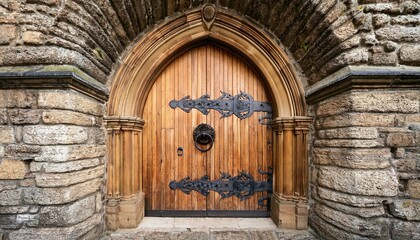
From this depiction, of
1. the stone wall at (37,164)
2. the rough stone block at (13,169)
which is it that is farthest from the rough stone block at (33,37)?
the rough stone block at (13,169)

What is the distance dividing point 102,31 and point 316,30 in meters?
2.32

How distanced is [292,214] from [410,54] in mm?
2102

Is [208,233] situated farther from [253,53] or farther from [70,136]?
[253,53]

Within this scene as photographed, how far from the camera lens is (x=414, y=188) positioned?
76.9 inches

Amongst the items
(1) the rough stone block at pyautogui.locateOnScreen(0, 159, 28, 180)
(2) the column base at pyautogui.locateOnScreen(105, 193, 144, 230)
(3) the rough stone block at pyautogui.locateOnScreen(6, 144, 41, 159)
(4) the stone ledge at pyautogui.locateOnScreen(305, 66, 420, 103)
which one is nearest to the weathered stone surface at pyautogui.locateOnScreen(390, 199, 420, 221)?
(4) the stone ledge at pyautogui.locateOnScreen(305, 66, 420, 103)

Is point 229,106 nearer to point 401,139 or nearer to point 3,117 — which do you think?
point 401,139

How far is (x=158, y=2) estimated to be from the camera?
2.39 meters

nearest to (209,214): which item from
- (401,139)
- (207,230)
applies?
(207,230)

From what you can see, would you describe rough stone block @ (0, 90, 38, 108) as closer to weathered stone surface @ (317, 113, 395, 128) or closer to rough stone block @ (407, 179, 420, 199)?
weathered stone surface @ (317, 113, 395, 128)

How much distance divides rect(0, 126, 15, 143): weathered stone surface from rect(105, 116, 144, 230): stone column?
2.75 feet

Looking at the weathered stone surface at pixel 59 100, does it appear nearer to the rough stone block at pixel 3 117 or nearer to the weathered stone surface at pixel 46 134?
the weathered stone surface at pixel 46 134

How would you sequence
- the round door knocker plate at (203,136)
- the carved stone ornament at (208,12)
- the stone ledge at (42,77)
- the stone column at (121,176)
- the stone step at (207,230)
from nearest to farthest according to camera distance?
the stone ledge at (42,77) → the stone step at (207,230) → the stone column at (121,176) → the carved stone ornament at (208,12) → the round door knocker plate at (203,136)

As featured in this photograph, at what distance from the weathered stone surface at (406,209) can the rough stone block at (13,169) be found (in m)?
3.56

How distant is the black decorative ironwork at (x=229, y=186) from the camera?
2.80 m
